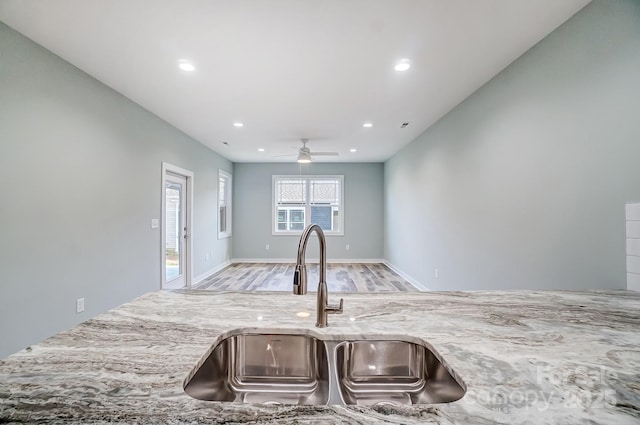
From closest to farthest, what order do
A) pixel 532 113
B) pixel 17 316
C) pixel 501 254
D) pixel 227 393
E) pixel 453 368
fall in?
pixel 453 368
pixel 227 393
pixel 17 316
pixel 532 113
pixel 501 254

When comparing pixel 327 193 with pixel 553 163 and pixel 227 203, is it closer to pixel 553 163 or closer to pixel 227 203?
pixel 227 203

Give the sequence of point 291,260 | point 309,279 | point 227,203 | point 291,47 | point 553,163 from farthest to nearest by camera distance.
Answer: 1. point 291,260
2. point 227,203
3. point 309,279
4. point 291,47
5. point 553,163

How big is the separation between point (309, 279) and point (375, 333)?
4.51m

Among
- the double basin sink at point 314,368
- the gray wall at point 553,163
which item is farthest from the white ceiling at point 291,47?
the double basin sink at point 314,368

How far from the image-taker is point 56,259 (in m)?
2.47

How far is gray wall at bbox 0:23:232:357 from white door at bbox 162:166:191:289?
344 mm

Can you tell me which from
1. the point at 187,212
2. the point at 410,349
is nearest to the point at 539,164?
the point at 410,349

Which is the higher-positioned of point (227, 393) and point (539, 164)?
point (539, 164)

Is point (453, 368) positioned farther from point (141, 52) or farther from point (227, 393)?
point (141, 52)

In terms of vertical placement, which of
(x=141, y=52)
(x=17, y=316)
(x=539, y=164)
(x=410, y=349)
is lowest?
(x=17, y=316)

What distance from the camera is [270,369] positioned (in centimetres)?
96

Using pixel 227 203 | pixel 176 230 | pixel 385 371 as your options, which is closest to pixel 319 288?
pixel 385 371

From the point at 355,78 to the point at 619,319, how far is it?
8.42 feet

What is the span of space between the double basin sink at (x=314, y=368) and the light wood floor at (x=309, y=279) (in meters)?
3.53
